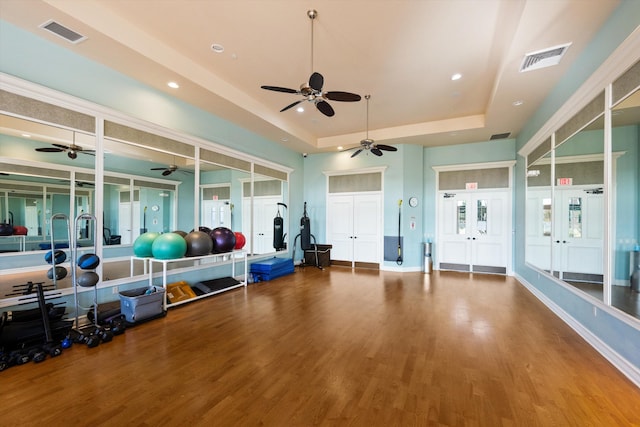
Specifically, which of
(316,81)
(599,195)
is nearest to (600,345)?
(599,195)

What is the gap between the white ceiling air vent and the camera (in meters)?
3.56

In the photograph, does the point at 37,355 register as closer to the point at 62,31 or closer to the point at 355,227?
the point at 62,31

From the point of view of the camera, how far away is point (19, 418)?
2047 millimetres

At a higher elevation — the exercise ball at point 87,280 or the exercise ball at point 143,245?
the exercise ball at point 143,245

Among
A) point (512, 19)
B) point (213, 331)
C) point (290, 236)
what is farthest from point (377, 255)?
point (512, 19)

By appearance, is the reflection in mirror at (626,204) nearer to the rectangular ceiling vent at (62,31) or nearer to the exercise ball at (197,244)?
the exercise ball at (197,244)

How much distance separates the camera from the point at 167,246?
429 centimetres

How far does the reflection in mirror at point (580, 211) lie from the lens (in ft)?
11.2

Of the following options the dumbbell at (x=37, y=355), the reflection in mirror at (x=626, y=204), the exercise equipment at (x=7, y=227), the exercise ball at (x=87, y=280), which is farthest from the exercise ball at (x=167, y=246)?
the reflection in mirror at (x=626, y=204)

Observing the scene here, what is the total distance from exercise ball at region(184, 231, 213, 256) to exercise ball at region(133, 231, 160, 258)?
0.54 metres

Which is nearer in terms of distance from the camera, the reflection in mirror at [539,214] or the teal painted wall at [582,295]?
the teal painted wall at [582,295]

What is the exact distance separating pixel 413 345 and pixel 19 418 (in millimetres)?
3589

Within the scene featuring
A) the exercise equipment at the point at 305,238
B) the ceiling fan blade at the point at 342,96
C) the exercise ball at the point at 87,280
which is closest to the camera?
the exercise ball at the point at 87,280

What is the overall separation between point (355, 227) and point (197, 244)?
508 cm
